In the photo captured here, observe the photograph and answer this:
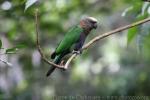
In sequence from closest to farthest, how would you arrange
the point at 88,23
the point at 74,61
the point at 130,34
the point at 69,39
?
the point at 130,34
the point at 69,39
the point at 88,23
the point at 74,61

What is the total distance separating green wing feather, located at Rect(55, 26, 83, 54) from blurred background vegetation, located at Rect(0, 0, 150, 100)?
0.45m

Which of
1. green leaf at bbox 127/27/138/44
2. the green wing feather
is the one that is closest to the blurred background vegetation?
the green wing feather

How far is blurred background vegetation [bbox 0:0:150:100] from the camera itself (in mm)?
4391

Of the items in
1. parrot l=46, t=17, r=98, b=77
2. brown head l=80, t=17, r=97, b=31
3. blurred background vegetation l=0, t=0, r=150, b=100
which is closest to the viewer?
parrot l=46, t=17, r=98, b=77

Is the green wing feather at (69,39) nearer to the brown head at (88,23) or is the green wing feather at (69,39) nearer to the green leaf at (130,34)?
the brown head at (88,23)

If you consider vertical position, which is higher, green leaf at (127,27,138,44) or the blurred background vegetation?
the blurred background vegetation

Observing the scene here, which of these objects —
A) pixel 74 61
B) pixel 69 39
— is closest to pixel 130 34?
pixel 69 39

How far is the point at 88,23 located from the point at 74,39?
138 millimetres

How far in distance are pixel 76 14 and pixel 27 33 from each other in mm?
597

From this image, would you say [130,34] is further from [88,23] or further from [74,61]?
[74,61]

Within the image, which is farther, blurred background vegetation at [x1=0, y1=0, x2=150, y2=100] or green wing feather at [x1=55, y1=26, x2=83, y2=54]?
blurred background vegetation at [x1=0, y1=0, x2=150, y2=100]

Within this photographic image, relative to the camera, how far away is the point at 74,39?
124 inches

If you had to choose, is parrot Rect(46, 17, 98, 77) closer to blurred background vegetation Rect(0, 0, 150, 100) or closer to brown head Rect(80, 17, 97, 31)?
brown head Rect(80, 17, 97, 31)

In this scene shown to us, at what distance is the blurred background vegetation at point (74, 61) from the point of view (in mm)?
4391
